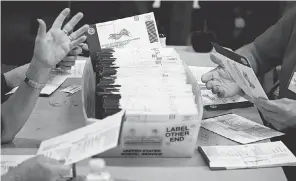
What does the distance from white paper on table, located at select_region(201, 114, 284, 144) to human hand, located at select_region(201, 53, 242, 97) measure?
0.13 metres

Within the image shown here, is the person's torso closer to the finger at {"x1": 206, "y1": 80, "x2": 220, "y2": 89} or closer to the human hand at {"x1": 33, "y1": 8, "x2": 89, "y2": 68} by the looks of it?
the finger at {"x1": 206, "y1": 80, "x2": 220, "y2": 89}

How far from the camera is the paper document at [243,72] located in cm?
130

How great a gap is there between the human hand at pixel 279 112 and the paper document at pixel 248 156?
140mm

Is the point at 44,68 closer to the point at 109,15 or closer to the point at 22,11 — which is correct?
the point at 22,11

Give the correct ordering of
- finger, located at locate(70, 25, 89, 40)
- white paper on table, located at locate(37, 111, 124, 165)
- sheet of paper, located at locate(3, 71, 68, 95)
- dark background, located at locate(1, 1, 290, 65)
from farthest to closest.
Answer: dark background, located at locate(1, 1, 290, 65) → sheet of paper, located at locate(3, 71, 68, 95) → finger, located at locate(70, 25, 89, 40) → white paper on table, located at locate(37, 111, 124, 165)

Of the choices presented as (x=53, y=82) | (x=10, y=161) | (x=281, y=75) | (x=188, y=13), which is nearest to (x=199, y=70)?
(x=281, y=75)

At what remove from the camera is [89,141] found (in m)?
0.89

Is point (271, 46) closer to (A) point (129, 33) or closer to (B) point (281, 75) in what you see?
(B) point (281, 75)

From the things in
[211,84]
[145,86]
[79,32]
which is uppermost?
[79,32]

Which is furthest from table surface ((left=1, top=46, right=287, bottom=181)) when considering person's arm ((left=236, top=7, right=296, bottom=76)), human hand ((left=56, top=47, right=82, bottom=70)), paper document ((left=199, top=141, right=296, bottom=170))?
person's arm ((left=236, top=7, right=296, bottom=76))

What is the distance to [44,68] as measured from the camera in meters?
1.29

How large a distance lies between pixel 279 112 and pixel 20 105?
880mm

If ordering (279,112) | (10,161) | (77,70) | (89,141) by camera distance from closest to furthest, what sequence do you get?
(89,141)
(10,161)
(279,112)
(77,70)

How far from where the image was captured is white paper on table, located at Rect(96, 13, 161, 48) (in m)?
1.69
